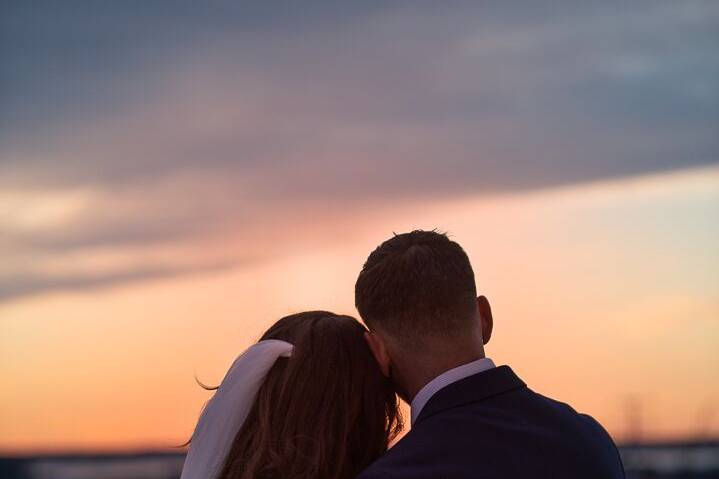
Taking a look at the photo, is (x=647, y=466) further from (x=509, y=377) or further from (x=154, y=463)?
(x=509, y=377)

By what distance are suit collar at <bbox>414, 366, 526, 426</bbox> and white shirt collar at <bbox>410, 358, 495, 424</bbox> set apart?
2 centimetres

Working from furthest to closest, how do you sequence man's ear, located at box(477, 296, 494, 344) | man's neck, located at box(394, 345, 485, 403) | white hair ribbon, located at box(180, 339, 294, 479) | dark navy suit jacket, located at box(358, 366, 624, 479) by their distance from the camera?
white hair ribbon, located at box(180, 339, 294, 479) < man's ear, located at box(477, 296, 494, 344) < man's neck, located at box(394, 345, 485, 403) < dark navy suit jacket, located at box(358, 366, 624, 479)

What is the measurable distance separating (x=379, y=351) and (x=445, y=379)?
40cm

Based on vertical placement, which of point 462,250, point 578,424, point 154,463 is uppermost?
point 462,250

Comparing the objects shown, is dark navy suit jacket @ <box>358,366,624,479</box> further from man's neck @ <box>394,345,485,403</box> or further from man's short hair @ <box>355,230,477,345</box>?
man's short hair @ <box>355,230,477,345</box>

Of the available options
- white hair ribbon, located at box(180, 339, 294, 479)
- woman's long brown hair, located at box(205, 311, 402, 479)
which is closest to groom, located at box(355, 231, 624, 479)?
woman's long brown hair, located at box(205, 311, 402, 479)

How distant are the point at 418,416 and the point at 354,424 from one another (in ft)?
1.62

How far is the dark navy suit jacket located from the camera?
13.6 feet

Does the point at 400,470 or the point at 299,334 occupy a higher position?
the point at 299,334

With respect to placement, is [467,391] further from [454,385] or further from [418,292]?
[418,292]

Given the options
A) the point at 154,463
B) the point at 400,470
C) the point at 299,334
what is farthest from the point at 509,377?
the point at 154,463

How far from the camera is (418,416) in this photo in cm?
448

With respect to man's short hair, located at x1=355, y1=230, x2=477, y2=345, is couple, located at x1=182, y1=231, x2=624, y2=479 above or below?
below

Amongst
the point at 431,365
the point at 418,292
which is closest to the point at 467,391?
the point at 431,365
